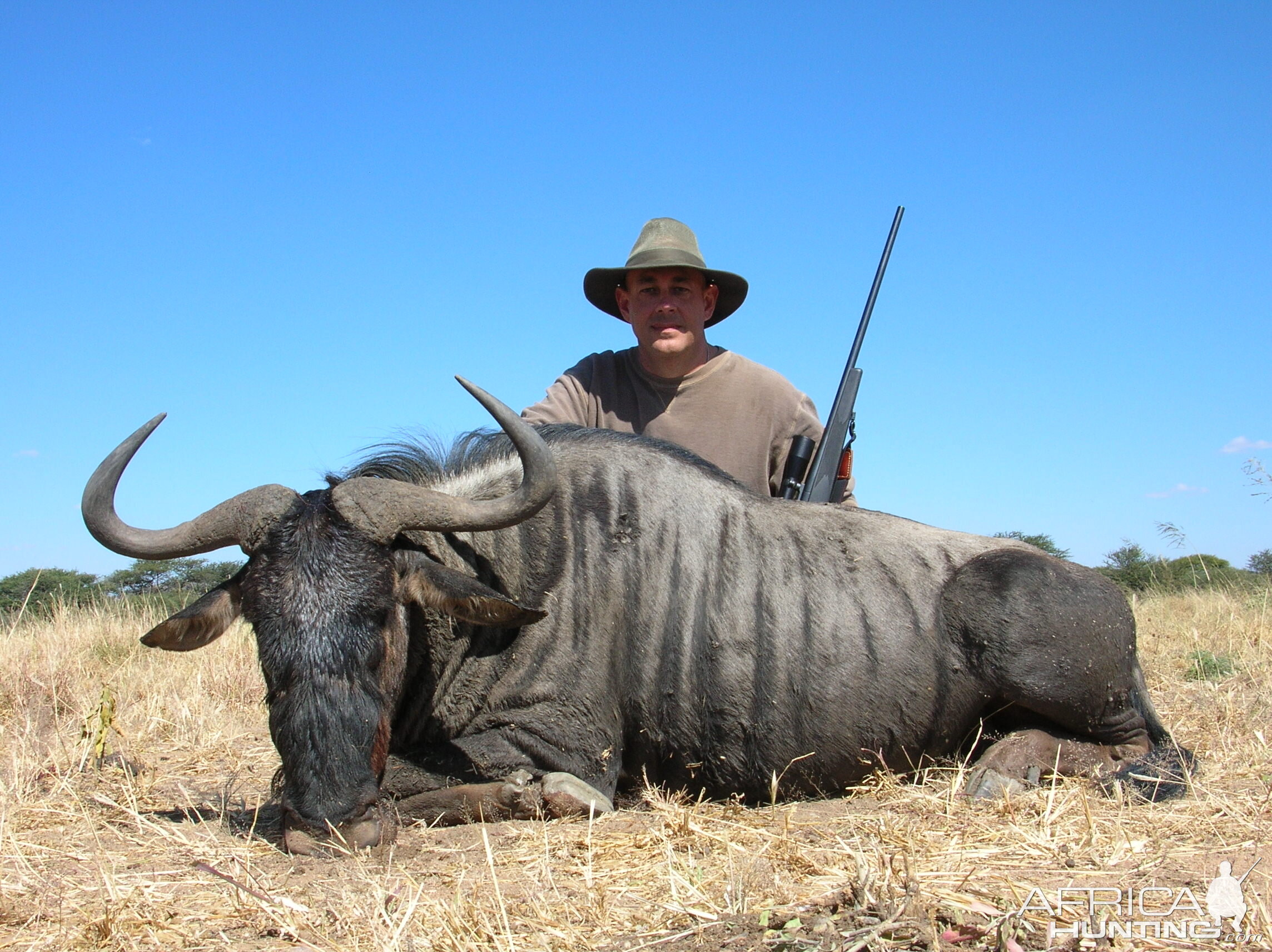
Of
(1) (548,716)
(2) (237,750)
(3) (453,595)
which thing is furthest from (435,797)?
(2) (237,750)

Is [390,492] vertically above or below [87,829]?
above

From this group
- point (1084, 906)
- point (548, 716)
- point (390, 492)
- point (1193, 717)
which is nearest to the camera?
point (1084, 906)

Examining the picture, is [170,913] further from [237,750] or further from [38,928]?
[237,750]

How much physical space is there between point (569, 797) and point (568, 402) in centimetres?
274

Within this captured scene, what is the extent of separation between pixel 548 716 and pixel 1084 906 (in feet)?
6.51

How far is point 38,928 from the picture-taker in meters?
2.40

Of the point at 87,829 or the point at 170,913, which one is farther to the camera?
the point at 87,829

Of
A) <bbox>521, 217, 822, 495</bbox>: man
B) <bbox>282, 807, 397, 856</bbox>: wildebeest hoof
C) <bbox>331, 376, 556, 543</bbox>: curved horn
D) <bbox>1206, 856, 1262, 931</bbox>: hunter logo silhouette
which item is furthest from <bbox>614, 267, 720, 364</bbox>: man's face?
<bbox>1206, 856, 1262, 931</bbox>: hunter logo silhouette

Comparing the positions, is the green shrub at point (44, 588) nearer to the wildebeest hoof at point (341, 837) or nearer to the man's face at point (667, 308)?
the man's face at point (667, 308)

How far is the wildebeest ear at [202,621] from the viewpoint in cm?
345

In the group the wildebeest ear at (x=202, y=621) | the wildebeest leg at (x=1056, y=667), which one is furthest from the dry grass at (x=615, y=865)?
the wildebeest ear at (x=202, y=621)

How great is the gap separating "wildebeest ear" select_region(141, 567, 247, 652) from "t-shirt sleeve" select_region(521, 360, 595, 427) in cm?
228

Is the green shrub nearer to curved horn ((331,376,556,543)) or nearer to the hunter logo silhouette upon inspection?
curved horn ((331,376,556,543))

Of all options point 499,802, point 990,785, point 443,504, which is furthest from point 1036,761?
point 443,504
